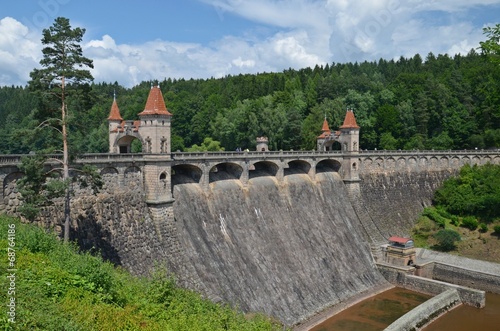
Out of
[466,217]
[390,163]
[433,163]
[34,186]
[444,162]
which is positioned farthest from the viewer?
[444,162]

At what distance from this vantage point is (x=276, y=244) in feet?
139

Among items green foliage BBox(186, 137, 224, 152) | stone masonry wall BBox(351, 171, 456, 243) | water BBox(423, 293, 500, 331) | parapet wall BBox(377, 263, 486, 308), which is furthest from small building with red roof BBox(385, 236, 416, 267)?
green foliage BBox(186, 137, 224, 152)

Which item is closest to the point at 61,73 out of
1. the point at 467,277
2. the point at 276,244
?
the point at 276,244

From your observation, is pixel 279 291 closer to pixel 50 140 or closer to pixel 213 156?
pixel 213 156

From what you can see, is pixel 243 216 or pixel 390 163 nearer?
pixel 243 216

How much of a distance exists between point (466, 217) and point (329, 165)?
19.9 meters

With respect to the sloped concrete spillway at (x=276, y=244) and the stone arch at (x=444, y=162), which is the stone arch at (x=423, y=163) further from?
the sloped concrete spillway at (x=276, y=244)

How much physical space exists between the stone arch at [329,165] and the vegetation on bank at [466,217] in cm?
1371

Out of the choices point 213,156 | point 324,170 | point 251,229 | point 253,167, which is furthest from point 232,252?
point 324,170

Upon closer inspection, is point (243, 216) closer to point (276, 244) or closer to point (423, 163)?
point (276, 244)

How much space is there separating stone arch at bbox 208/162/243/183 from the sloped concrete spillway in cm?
90

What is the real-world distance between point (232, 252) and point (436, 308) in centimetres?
1931

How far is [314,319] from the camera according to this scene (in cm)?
3778

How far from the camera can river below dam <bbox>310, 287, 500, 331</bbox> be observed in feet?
123
